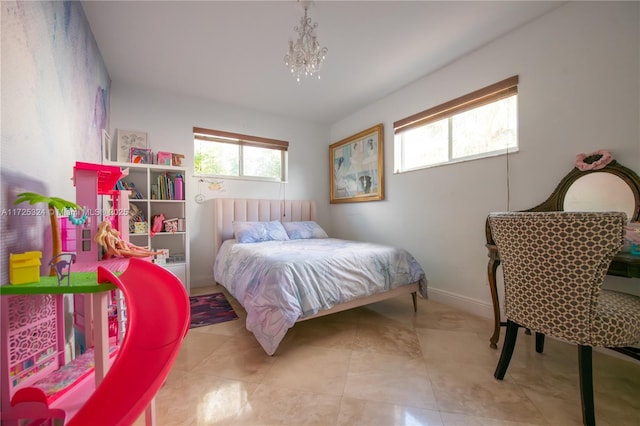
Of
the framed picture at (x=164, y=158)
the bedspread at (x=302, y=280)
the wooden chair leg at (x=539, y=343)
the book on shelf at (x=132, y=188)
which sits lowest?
the wooden chair leg at (x=539, y=343)

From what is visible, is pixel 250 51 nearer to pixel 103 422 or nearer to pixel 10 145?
pixel 10 145

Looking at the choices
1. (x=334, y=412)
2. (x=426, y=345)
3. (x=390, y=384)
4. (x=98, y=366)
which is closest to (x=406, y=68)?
(x=426, y=345)

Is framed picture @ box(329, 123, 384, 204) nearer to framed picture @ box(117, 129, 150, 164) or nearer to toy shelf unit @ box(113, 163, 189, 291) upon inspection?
toy shelf unit @ box(113, 163, 189, 291)

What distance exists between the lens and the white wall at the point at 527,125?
1623mm

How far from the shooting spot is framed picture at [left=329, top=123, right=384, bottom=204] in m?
3.35

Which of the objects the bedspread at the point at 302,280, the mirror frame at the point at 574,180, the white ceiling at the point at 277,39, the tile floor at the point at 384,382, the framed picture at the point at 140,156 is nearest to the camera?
the tile floor at the point at 384,382

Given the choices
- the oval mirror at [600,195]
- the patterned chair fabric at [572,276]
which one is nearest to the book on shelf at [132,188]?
the patterned chair fabric at [572,276]

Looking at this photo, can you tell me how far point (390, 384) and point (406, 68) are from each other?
2815mm

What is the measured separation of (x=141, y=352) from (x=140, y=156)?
3.07m

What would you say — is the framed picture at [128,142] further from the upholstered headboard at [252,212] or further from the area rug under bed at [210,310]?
the area rug under bed at [210,310]

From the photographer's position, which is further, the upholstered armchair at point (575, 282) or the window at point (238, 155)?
the window at point (238, 155)

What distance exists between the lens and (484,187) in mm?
2295

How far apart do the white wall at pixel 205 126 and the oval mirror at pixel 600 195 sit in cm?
308

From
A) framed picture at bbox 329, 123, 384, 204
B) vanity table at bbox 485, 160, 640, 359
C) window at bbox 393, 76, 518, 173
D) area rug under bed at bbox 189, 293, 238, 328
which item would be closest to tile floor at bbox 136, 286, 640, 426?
area rug under bed at bbox 189, 293, 238, 328
